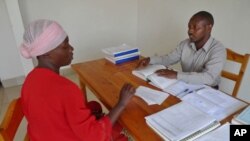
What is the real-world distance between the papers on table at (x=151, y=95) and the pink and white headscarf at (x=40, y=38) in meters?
0.58

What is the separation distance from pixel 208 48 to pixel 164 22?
1368mm

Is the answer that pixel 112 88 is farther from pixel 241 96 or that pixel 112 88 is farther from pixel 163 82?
pixel 241 96

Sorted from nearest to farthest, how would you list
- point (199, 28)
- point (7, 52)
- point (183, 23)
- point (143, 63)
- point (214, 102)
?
point (214, 102), point (199, 28), point (143, 63), point (183, 23), point (7, 52)

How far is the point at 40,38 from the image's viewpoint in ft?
3.02

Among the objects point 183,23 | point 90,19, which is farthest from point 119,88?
point 90,19

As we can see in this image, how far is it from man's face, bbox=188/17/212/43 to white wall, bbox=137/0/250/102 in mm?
569

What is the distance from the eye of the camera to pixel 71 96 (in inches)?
34.1

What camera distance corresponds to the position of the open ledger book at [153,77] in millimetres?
1354

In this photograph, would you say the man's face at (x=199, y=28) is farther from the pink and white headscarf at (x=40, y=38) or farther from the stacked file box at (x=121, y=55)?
the pink and white headscarf at (x=40, y=38)

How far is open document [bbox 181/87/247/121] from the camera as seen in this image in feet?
3.46

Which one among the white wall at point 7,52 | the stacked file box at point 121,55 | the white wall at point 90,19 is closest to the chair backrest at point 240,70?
the stacked file box at point 121,55

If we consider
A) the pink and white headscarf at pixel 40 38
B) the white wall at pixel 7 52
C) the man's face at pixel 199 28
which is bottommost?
the white wall at pixel 7 52

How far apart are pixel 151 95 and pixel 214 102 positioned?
0.35m

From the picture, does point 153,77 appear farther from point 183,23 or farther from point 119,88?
point 183,23
